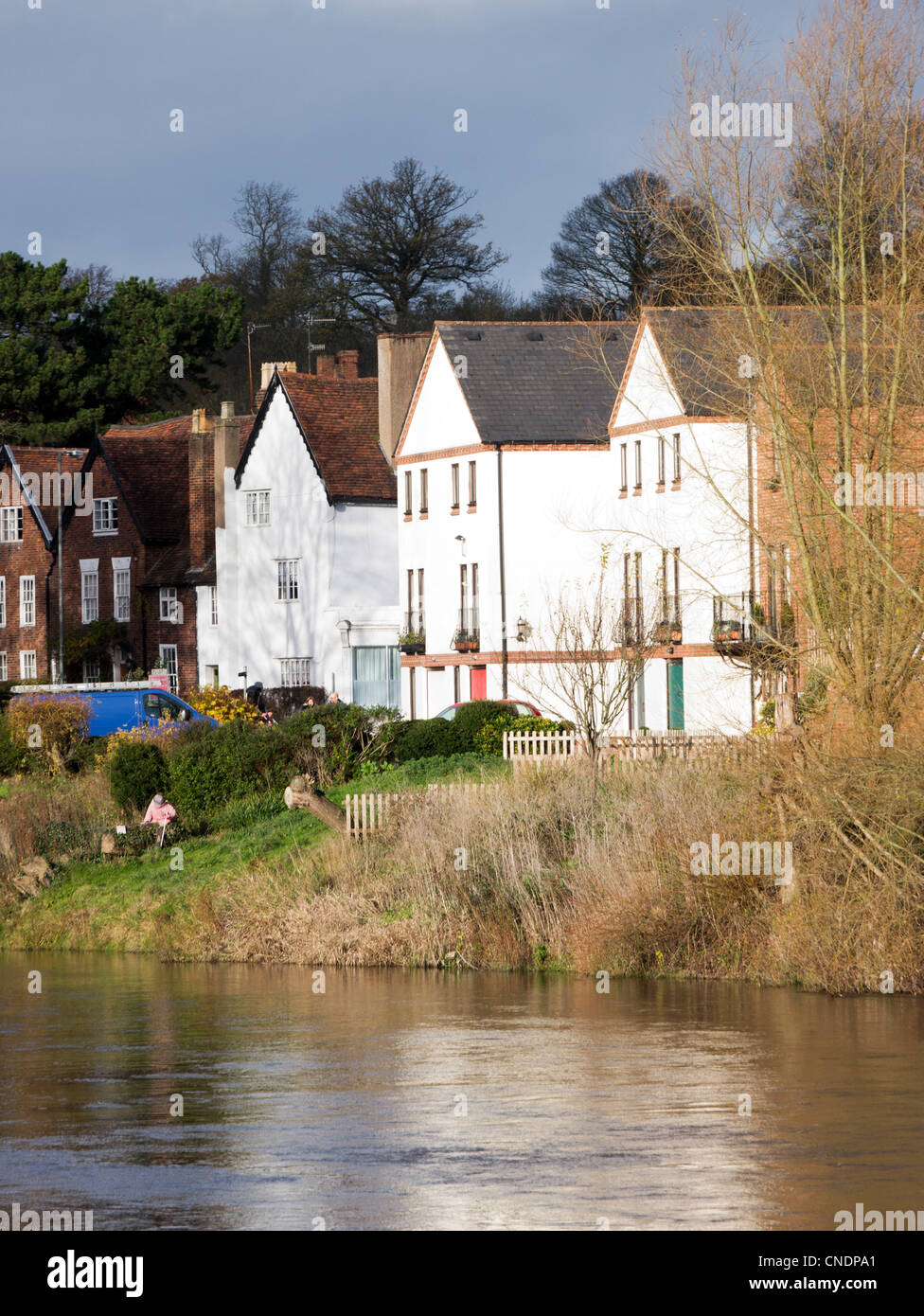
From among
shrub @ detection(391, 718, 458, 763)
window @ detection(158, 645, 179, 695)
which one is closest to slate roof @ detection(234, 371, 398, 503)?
window @ detection(158, 645, 179, 695)

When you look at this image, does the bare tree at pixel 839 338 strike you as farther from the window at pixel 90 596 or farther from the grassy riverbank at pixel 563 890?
the window at pixel 90 596

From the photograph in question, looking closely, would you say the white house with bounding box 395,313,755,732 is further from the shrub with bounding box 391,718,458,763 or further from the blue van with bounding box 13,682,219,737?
the shrub with bounding box 391,718,458,763

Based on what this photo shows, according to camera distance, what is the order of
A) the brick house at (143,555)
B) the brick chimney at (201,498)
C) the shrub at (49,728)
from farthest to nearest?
1. the brick house at (143,555)
2. the brick chimney at (201,498)
3. the shrub at (49,728)

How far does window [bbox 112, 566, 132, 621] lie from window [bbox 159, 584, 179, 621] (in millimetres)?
1786

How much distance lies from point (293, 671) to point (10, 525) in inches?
800

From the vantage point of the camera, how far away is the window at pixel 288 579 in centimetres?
7025

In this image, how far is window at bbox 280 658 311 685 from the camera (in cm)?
6969

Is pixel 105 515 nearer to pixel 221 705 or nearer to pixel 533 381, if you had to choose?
pixel 533 381

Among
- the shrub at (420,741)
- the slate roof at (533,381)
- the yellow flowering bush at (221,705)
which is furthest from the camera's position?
the slate roof at (533,381)

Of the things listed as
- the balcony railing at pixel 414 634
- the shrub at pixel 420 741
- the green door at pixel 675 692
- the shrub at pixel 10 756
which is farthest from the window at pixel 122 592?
the shrub at pixel 420 741

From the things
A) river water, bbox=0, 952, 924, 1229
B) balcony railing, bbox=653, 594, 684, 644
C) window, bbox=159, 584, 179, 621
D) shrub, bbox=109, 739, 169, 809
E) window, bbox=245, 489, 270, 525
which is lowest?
river water, bbox=0, 952, 924, 1229

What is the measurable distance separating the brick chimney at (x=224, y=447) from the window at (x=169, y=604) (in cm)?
390

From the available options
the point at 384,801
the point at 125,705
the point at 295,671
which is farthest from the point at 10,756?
the point at 295,671

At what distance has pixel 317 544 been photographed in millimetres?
69000
